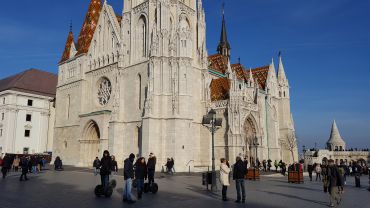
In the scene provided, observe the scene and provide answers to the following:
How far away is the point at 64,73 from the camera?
4000 centimetres

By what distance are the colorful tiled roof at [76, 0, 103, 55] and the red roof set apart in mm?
13462

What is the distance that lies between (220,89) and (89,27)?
1869 centimetres

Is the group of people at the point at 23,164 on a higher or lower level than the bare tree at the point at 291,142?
lower

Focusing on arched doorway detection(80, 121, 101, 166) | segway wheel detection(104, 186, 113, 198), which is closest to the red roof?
arched doorway detection(80, 121, 101, 166)

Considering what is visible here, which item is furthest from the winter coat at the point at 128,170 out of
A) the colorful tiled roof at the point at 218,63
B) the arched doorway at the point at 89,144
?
the colorful tiled roof at the point at 218,63

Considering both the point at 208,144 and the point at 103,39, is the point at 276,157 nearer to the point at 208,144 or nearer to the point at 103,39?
the point at 208,144

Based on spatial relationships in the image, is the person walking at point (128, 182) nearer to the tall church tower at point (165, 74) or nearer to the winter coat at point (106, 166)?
the winter coat at point (106, 166)

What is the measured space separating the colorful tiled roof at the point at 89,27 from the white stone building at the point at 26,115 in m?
13.7

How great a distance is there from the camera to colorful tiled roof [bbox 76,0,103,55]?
38094 mm

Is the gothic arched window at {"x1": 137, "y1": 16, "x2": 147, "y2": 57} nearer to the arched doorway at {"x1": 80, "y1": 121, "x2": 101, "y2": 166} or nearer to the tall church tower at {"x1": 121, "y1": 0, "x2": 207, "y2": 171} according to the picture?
the tall church tower at {"x1": 121, "y1": 0, "x2": 207, "y2": 171}

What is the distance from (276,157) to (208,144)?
12754 millimetres

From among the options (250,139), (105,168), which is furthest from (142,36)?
(105,168)

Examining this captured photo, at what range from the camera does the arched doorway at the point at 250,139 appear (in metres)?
33.5

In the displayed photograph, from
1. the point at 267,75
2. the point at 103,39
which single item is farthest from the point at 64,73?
the point at 267,75
